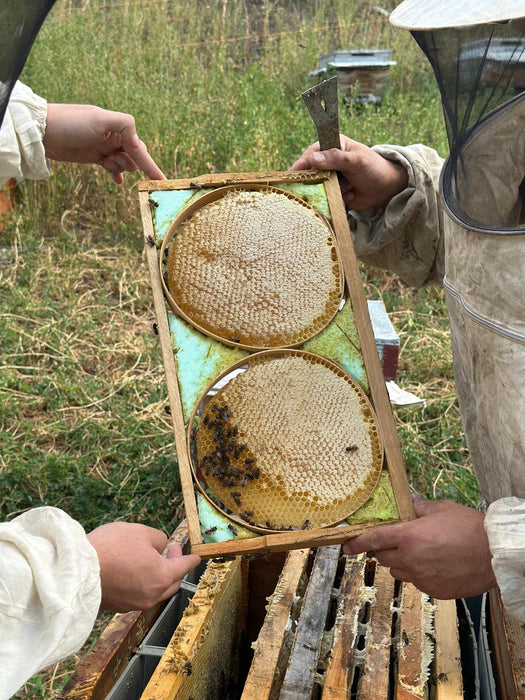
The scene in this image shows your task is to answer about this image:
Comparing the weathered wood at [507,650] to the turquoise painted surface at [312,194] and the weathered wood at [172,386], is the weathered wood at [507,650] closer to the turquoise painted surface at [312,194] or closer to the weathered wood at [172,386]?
the weathered wood at [172,386]

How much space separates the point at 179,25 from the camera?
7824 millimetres

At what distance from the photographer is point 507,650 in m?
1.47

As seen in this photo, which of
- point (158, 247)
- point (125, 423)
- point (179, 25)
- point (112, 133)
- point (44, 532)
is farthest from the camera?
point (179, 25)

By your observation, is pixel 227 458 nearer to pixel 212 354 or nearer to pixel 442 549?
pixel 212 354

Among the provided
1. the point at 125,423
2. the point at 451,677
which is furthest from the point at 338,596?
the point at 125,423

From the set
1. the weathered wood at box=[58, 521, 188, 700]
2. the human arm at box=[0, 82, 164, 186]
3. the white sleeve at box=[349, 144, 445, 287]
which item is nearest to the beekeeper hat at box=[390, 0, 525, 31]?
the white sleeve at box=[349, 144, 445, 287]

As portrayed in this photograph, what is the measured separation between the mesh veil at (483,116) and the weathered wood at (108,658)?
1209mm

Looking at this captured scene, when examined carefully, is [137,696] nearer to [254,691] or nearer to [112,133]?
[254,691]

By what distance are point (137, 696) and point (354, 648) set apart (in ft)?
1.79

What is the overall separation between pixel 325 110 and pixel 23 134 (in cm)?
101

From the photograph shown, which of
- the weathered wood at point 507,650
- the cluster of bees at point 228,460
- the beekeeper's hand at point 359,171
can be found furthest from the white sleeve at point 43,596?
the beekeeper's hand at point 359,171

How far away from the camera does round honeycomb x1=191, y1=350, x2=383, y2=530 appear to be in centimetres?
152

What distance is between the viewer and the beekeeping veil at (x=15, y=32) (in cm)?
110

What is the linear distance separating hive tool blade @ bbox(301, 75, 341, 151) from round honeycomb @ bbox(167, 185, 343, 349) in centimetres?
18
